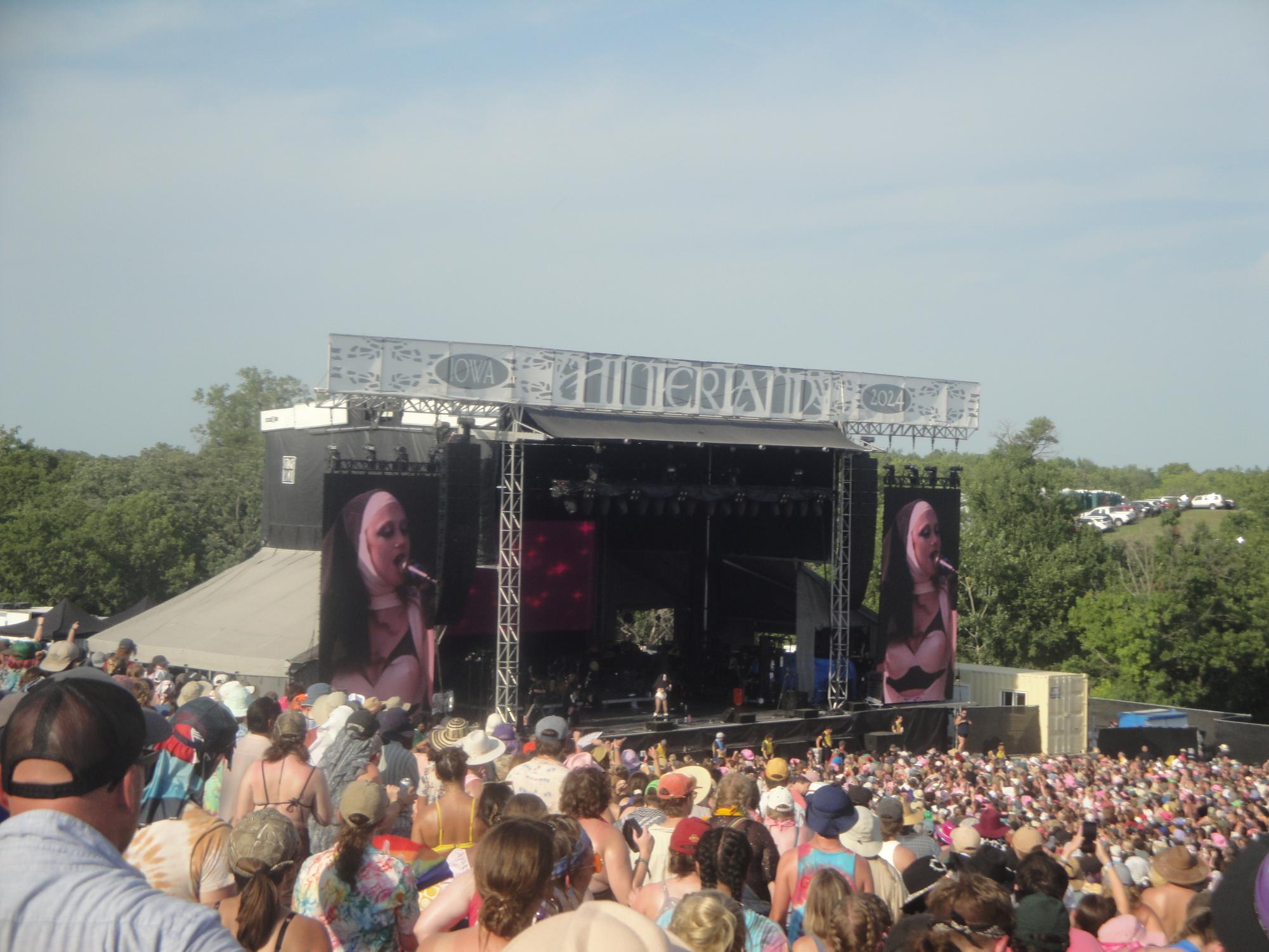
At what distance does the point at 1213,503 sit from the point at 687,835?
73.5 metres

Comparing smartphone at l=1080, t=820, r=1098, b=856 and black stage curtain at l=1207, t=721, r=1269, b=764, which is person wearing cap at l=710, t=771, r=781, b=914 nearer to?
smartphone at l=1080, t=820, r=1098, b=856

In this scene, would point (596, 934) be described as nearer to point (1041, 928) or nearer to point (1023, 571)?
point (1041, 928)

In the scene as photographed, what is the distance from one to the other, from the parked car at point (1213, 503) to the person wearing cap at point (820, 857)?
238 ft

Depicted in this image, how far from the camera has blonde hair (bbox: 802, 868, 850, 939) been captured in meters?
3.28

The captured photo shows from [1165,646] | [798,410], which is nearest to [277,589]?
[798,410]

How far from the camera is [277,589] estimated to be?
2095 centimetres

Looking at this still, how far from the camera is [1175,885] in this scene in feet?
14.6

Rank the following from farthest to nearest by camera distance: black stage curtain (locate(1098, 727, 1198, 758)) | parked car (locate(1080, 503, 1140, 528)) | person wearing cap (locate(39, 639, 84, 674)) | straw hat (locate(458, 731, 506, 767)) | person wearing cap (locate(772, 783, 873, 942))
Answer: parked car (locate(1080, 503, 1140, 528)) < black stage curtain (locate(1098, 727, 1198, 758)) < person wearing cap (locate(39, 639, 84, 674)) < straw hat (locate(458, 731, 506, 767)) < person wearing cap (locate(772, 783, 873, 942))

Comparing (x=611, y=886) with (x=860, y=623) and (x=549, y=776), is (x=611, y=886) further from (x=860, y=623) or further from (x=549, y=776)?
(x=860, y=623)

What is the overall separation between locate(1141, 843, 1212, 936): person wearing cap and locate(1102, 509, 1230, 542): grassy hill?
51161 millimetres

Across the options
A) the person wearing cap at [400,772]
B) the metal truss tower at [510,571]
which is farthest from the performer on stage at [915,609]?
the person wearing cap at [400,772]

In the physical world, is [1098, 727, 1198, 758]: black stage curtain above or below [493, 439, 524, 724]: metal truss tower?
below

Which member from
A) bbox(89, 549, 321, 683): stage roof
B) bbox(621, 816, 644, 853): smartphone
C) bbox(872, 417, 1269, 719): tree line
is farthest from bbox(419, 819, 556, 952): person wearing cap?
bbox(872, 417, 1269, 719): tree line

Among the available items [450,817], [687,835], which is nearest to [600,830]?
[687,835]
